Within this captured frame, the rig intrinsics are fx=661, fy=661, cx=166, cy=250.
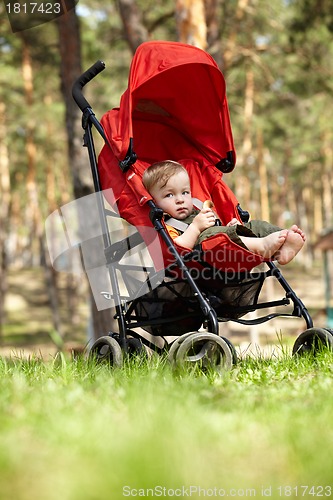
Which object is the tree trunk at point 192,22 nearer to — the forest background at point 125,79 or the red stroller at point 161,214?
the forest background at point 125,79

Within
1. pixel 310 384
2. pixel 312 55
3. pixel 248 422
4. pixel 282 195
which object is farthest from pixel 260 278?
pixel 282 195

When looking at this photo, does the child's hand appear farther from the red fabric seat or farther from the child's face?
the child's face

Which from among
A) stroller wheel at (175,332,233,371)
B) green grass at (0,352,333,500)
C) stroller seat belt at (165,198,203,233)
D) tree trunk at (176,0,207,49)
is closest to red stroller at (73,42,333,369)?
stroller wheel at (175,332,233,371)

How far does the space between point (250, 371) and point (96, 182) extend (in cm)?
186

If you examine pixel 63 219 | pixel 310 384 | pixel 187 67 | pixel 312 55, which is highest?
pixel 312 55

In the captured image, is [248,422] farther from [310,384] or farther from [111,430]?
[310,384]

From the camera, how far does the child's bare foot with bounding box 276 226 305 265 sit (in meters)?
4.19

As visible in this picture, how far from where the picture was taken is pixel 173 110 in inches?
214

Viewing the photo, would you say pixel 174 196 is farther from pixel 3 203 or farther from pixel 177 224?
pixel 3 203

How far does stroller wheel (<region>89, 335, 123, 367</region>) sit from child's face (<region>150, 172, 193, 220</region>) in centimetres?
100

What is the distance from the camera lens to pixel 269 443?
2393 millimetres

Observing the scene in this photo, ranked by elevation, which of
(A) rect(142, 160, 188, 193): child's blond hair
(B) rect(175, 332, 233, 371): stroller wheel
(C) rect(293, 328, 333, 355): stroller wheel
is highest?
(A) rect(142, 160, 188, 193): child's blond hair

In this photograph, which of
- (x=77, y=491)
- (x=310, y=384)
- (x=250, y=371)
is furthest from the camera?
(x=250, y=371)

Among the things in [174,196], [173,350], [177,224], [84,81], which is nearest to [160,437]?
[173,350]
